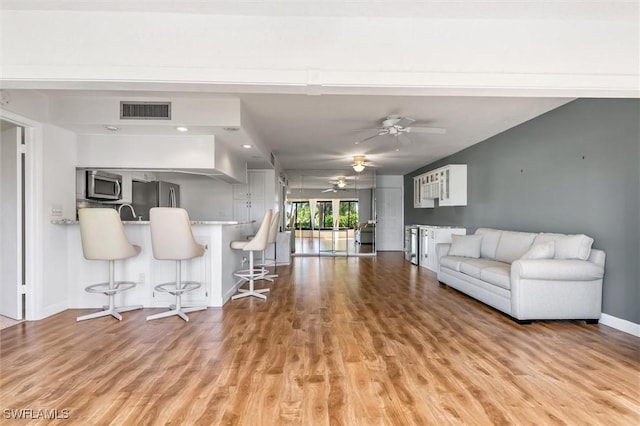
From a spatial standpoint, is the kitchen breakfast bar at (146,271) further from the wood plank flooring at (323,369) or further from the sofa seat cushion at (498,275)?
the sofa seat cushion at (498,275)

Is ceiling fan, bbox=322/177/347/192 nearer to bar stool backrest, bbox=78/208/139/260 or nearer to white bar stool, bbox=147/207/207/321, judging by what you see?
white bar stool, bbox=147/207/207/321

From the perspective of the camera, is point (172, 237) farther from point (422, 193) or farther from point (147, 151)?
point (422, 193)

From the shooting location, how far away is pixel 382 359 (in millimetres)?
2477

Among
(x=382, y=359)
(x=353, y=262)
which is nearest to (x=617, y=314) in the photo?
(x=382, y=359)

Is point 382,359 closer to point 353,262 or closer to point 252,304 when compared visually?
point 252,304

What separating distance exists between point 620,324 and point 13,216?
6369 millimetres

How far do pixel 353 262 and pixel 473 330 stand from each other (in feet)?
15.2

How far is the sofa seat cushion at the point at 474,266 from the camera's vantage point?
4.08 metres

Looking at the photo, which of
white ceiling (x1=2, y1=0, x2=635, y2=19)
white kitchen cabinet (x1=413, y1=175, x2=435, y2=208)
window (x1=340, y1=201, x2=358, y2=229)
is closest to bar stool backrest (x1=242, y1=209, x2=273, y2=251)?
white ceiling (x1=2, y1=0, x2=635, y2=19)

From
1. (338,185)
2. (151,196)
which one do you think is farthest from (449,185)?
(151,196)

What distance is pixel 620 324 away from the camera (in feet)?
10.4

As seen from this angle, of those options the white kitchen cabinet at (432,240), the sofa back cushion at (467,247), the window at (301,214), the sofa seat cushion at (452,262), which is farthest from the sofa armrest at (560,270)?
the window at (301,214)

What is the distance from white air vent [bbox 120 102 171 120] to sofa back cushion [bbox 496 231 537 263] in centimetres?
467

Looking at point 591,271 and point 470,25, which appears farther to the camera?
point 591,271
